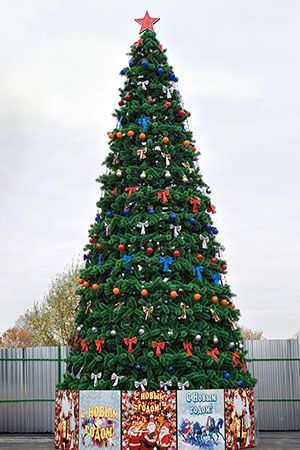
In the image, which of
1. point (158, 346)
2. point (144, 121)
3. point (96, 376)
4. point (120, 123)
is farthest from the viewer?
point (120, 123)

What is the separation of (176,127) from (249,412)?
18.9 ft

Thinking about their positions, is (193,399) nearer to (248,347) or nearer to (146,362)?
(146,362)

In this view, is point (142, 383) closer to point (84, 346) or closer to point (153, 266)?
point (84, 346)

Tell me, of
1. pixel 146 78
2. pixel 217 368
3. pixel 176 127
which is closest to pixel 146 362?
pixel 217 368

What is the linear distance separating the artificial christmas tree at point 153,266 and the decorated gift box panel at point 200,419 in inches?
8.8

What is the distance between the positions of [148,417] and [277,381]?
643cm

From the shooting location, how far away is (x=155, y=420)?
12844 millimetres

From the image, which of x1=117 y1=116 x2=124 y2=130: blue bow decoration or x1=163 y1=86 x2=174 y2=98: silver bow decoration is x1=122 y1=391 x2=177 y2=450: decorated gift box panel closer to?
x1=117 y1=116 x2=124 y2=130: blue bow decoration

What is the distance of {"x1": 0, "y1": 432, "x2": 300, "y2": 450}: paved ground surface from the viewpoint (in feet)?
48.5

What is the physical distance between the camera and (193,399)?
42.5 ft

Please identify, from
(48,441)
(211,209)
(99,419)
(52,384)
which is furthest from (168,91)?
(52,384)

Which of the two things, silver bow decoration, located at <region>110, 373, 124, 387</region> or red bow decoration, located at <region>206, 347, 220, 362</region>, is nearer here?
silver bow decoration, located at <region>110, 373, 124, 387</region>

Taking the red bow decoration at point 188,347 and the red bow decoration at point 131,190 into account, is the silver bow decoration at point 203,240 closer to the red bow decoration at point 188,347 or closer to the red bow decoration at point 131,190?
the red bow decoration at point 131,190

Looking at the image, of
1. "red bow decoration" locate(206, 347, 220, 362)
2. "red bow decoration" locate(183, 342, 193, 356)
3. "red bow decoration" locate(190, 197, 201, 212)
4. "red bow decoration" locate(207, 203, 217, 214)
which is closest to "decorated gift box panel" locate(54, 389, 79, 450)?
"red bow decoration" locate(183, 342, 193, 356)
